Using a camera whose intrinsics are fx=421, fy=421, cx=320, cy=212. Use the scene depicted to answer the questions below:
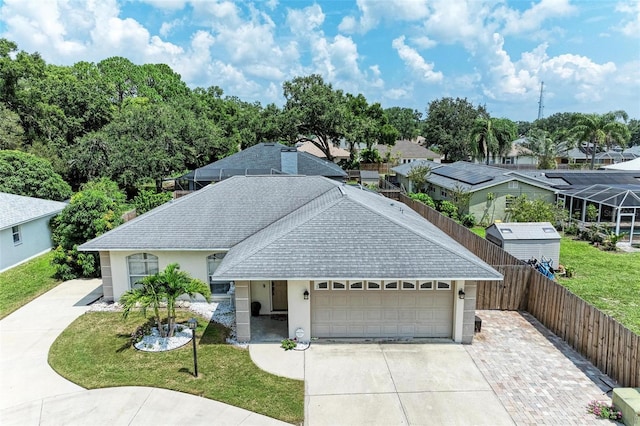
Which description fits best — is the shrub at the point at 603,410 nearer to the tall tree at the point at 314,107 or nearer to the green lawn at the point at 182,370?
the green lawn at the point at 182,370

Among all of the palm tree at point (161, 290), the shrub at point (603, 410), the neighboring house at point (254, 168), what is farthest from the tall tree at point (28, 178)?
the shrub at point (603, 410)

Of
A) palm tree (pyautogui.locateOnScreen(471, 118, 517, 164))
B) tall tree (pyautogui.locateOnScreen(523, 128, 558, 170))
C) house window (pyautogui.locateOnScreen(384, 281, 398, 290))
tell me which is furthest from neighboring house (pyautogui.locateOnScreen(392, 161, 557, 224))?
tall tree (pyautogui.locateOnScreen(523, 128, 558, 170))

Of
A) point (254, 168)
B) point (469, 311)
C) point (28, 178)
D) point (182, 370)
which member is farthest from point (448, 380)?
point (28, 178)

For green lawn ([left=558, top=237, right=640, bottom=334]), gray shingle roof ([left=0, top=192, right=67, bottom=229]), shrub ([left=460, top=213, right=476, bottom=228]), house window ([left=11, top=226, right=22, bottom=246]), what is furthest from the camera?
shrub ([left=460, top=213, right=476, bottom=228])

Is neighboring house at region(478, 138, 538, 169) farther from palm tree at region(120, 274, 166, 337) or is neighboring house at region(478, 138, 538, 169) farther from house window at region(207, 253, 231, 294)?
palm tree at region(120, 274, 166, 337)

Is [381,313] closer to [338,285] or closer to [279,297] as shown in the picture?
[338,285]

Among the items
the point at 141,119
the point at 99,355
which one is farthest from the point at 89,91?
the point at 99,355

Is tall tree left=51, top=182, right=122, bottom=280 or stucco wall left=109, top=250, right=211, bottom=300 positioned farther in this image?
A: tall tree left=51, top=182, right=122, bottom=280

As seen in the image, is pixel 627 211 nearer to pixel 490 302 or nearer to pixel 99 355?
A: pixel 490 302

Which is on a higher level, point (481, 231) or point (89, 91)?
point (89, 91)
